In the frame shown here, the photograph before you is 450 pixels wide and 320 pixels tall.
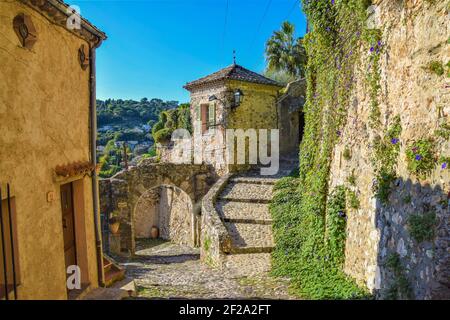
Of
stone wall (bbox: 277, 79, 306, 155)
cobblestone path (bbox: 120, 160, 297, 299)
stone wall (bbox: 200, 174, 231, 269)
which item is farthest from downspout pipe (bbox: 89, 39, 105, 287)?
stone wall (bbox: 277, 79, 306, 155)

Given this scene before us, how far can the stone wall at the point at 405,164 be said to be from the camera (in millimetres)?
3988

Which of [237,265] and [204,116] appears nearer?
[237,265]

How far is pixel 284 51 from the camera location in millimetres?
23422

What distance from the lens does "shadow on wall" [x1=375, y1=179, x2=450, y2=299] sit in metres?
3.82

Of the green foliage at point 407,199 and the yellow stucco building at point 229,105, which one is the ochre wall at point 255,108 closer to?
the yellow stucco building at point 229,105

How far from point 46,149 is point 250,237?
7.01 m

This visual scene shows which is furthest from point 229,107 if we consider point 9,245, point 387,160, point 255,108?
point 9,245

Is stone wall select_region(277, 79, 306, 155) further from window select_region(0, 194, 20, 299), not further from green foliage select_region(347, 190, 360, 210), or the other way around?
window select_region(0, 194, 20, 299)

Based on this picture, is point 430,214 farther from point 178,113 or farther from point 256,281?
point 178,113

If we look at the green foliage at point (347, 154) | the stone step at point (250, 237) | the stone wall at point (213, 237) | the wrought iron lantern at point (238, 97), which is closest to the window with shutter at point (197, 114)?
the wrought iron lantern at point (238, 97)

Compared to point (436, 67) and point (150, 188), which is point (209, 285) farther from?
point (150, 188)

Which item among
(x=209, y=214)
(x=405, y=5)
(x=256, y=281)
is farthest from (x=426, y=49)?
(x=209, y=214)
